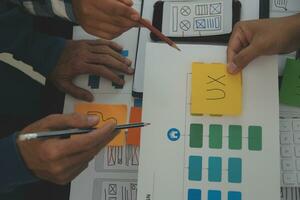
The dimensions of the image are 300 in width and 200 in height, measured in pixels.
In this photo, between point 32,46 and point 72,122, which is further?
point 32,46

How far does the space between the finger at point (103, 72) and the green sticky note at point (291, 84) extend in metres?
0.31

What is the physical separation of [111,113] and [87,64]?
0.12m

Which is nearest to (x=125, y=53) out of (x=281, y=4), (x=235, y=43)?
(x=235, y=43)

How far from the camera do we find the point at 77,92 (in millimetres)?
815

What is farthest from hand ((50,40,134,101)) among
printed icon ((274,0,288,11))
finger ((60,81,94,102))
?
printed icon ((274,0,288,11))

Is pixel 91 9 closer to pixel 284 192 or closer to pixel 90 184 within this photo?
pixel 90 184

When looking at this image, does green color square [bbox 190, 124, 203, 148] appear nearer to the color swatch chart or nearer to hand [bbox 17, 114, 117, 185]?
the color swatch chart

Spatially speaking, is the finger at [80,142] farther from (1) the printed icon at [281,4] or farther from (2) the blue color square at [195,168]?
(1) the printed icon at [281,4]

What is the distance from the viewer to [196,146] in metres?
0.69

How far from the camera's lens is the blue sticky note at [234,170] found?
2.22 feet

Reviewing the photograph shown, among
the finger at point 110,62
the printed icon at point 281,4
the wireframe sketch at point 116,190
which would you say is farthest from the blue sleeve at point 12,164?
the printed icon at point 281,4

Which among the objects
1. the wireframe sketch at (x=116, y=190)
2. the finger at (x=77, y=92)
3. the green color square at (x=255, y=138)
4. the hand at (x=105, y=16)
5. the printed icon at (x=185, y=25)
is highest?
the printed icon at (x=185, y=25)

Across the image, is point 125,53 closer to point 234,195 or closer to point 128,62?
point 128,62

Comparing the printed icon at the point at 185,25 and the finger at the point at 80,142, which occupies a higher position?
the printed icon at the point at 185,25
